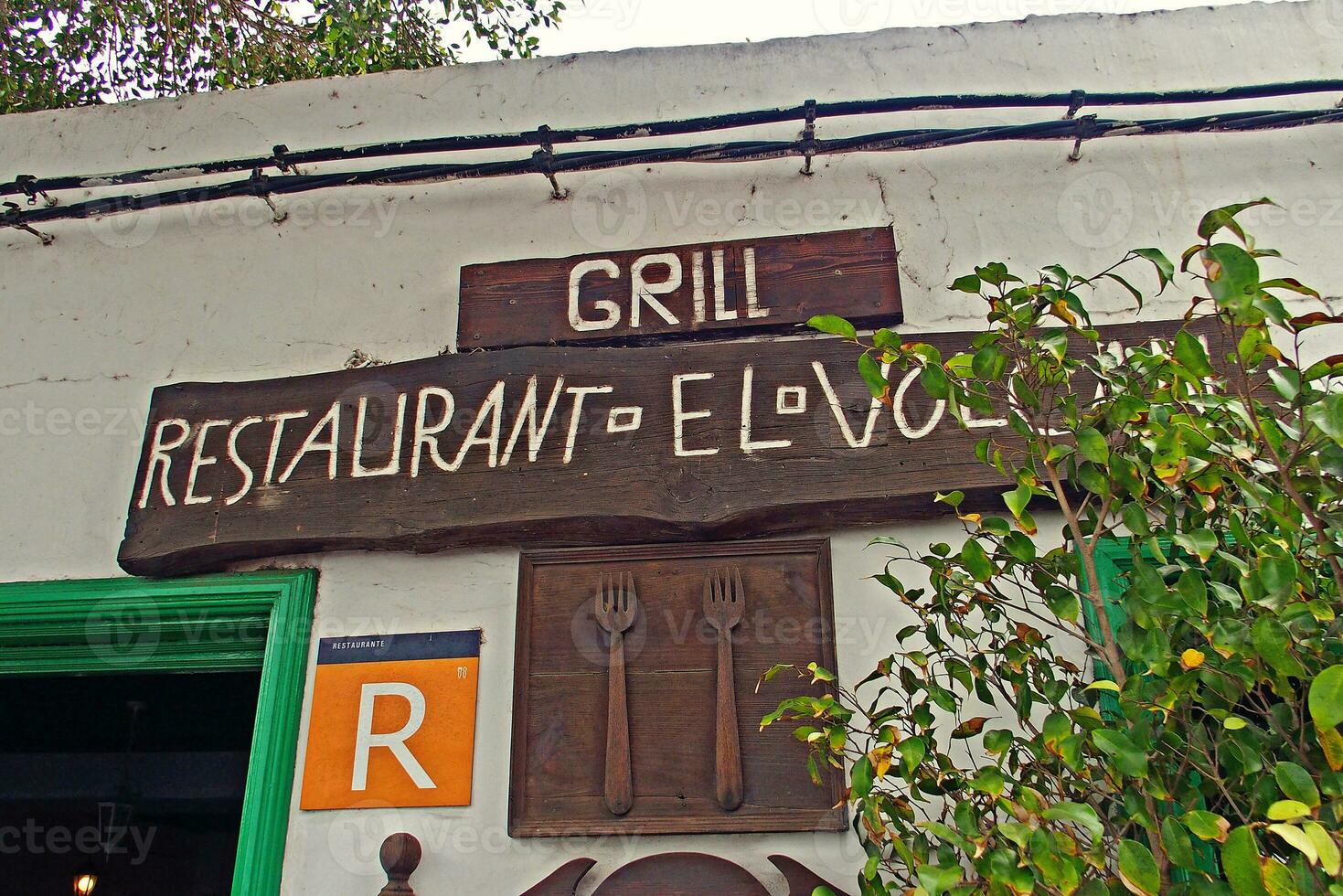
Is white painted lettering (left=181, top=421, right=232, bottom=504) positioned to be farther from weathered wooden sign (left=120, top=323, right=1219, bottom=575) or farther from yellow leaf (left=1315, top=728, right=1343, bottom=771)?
yellow leaf (left=1315, top=728, right=1343, bottom=771)

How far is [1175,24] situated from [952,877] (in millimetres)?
2304

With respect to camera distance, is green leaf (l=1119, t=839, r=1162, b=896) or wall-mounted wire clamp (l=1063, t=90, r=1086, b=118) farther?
wall-mounted wire clamp (l=1063, t=90, r=1086, b=118)

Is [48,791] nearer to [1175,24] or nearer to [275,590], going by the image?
[275,590]

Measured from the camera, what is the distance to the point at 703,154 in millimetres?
2721

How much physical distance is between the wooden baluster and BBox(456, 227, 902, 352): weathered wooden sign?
113 centimetres

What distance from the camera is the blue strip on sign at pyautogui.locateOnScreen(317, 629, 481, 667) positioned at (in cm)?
235

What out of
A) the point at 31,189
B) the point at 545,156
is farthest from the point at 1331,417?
the point at 31,189

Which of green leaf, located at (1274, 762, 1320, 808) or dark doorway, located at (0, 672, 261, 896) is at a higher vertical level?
dark doorway, located at (0, 672, 261, 896)

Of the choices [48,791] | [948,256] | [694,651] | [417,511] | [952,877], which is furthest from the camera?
[48,791]

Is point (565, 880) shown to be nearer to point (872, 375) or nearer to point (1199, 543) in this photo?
point (872, 375)

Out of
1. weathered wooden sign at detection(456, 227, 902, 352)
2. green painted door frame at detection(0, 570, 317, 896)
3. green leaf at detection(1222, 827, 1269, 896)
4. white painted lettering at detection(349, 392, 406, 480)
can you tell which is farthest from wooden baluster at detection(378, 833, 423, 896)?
green leaf at detection(1222, 827, 1269, 896)

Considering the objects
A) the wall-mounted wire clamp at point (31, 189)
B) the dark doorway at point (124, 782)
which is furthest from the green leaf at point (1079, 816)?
the dark doorway at point (124, 782)

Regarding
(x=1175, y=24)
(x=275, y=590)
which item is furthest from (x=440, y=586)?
(x=1175, y=24)

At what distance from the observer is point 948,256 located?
8.61 feet
